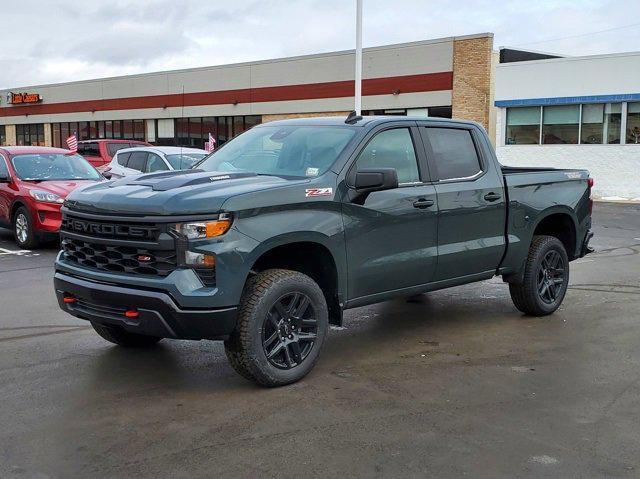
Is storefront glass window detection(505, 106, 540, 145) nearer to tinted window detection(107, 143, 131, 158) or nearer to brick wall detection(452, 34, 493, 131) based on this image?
brick wall detection(452, 34, 493, 131)

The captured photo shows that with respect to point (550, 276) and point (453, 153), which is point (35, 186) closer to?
point (453, 153)

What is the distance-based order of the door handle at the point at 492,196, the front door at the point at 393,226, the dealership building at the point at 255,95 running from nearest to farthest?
1. the front door at the point at 393,226
2. the door handle at the point at 492,196
3. the dealership building at the point at 255,95

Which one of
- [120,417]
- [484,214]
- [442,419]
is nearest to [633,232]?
[484,214]

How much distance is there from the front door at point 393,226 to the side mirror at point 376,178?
0.62 feet

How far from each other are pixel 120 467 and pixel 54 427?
778 millimetres

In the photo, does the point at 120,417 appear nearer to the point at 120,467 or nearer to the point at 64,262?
the point at 120,467

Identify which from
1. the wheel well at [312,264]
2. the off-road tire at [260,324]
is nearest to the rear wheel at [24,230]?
the wheel well at [312,264]

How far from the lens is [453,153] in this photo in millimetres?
6711

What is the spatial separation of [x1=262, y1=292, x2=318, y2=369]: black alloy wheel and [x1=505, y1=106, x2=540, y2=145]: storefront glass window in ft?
85.8

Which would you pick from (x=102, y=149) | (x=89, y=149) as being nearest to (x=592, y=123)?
(x=102, y=149)

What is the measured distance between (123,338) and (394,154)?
8.86 ft

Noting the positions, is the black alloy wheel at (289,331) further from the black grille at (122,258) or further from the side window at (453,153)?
the side window at (453,153)

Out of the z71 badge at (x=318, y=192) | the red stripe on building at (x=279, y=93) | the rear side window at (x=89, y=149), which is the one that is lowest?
the z71 badge at (x=318, y=192)

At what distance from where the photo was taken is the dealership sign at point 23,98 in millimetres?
50312
